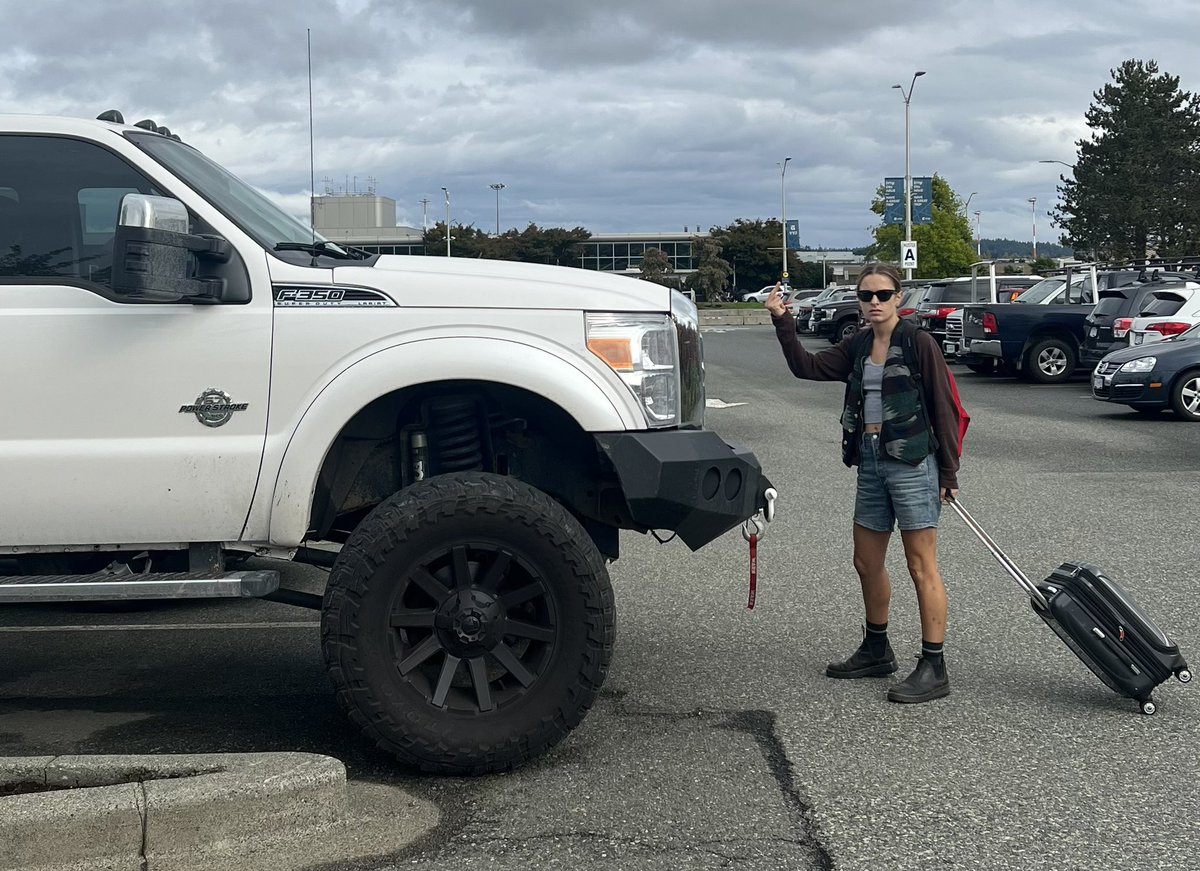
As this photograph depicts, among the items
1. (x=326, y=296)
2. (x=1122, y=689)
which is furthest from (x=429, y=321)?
(x=1122, y=689)

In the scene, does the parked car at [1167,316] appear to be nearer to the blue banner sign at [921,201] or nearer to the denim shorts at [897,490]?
the denim shorts at [897,490]

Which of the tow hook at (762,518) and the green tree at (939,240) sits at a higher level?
the green tree at (939,240)

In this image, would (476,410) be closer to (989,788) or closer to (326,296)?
(326,296)

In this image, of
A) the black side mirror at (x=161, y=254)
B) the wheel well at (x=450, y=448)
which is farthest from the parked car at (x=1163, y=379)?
the black side mirror at (x=161, y=254)

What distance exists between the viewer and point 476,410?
496cm

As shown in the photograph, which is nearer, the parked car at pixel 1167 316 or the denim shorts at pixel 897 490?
the denim shorts at pixel 897 490

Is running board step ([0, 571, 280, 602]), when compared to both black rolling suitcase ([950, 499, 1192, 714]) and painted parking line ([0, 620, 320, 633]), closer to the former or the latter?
painted parking line ([0, 620, 320, 633])

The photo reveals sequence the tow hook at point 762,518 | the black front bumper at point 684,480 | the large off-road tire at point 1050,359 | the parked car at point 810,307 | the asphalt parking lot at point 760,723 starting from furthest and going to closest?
1. the parked car at point 810,307
2. the large off-road tire at point 1050,359
3. the tow hook at point 762,518
4. the black front bumper at point 684,480
5. the asphalt parking lot at point 760,723

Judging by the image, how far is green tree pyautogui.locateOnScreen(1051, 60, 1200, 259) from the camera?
6438 cm

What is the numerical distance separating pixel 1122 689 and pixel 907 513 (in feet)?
3.42

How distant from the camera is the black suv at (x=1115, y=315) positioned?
2073 centimetres

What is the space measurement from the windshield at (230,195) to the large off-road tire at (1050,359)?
1971 centimetres

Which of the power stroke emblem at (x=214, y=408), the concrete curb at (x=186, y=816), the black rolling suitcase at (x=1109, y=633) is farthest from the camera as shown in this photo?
the black rolling suitcase at (x=1109, y=633)

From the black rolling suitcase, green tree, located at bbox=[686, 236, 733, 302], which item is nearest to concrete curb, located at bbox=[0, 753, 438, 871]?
the black rolling suitcase
